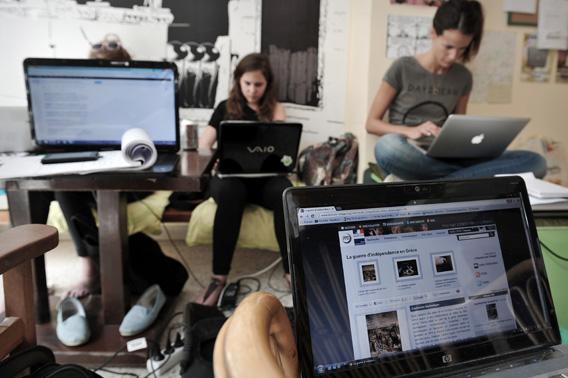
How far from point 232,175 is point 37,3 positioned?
1534mm

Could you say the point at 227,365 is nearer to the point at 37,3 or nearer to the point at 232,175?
the point at 232,175

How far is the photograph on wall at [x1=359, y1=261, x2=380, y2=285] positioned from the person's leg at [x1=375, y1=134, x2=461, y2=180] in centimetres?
98

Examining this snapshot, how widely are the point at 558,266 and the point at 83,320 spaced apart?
1.37 m

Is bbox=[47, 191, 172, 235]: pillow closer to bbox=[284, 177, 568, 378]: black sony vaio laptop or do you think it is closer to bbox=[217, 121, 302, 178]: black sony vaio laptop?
bbox=[217, 121, 302, 178]: black sony vaio laptop

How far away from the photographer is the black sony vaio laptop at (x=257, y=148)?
1.38 m

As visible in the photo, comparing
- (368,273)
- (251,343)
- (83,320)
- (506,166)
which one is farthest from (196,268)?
(251,343)

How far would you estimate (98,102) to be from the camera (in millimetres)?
1219

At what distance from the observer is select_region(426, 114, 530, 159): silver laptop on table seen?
1.25 metres

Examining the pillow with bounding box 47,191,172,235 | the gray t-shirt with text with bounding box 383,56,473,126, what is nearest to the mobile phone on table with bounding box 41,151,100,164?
the pillow with bounding box 47,191,172,235

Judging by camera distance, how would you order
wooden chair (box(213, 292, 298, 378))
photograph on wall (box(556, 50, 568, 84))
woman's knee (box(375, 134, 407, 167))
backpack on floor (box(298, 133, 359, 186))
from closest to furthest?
1. wooden chair (box(213, 292, 298, 378))
2. woman's knee (box(375, 134, 407, 167))
3. backpack on floor (box(298, 133, 359, 186))
4. photograph on wall (box(556, 50, 568, 84))

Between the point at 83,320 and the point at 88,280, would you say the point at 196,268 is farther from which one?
the point at 83,320

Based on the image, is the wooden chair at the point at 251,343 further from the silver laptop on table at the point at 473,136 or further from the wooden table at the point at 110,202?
the silver laptop on table at the point at 473,136

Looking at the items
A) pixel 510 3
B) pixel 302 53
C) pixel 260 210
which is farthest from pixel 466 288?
pixel 510 3

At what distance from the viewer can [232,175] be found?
1.53 metres
